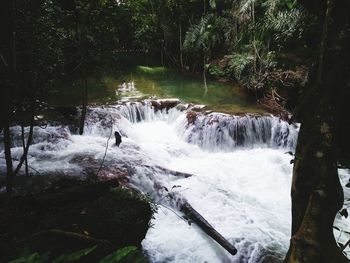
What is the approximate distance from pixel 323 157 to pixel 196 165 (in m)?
5.83

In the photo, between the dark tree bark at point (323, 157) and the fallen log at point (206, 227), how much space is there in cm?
202

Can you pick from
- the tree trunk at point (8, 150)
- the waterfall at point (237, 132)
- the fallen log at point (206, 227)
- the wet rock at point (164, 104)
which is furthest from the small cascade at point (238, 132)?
the tree trunk at point (8, 150)

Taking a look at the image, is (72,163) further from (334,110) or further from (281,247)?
(334,110)

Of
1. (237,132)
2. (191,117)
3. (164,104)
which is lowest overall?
(237,132)

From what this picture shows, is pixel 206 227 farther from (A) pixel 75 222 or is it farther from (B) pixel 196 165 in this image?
(B) pixel 196 165

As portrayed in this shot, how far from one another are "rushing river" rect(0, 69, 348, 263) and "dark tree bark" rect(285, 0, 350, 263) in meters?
0.36

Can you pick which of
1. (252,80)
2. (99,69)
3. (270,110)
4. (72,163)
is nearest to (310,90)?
(99,69)

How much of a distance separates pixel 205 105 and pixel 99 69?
5950mm

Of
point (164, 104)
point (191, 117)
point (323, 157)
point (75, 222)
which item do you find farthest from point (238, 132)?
point (323, 157)

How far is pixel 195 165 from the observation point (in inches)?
A: 335

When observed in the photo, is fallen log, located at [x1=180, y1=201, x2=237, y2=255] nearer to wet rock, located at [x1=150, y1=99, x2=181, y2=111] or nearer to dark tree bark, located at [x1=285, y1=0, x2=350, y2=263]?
dark tree bark, located at [x1=285, y1=0, x2=350, y2=263]

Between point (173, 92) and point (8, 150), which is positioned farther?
point (173, 92)

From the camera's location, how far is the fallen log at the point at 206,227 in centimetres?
472

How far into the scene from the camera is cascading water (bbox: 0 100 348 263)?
530 cm
